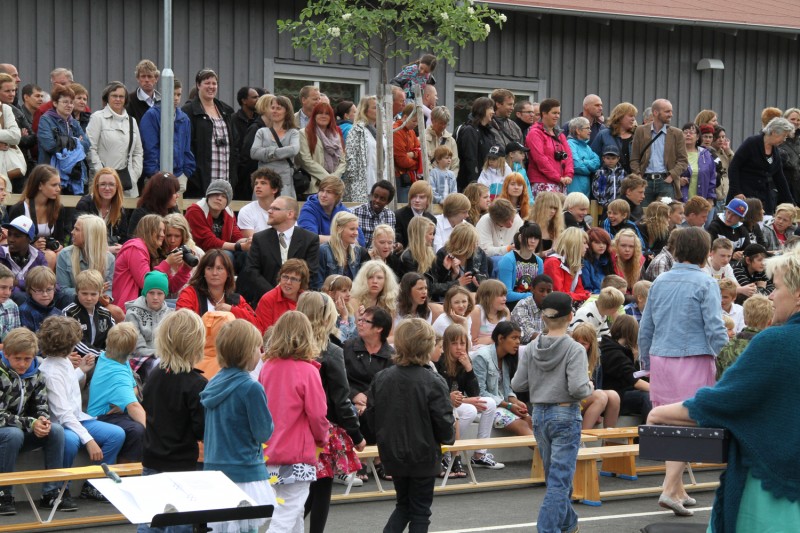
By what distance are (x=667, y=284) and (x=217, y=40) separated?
37.4ft

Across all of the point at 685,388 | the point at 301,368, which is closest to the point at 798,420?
the point at 301,368

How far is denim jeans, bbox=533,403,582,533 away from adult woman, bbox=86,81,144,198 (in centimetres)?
688

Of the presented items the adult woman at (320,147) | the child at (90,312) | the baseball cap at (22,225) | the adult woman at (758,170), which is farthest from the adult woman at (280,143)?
the adult woman at (758,170)

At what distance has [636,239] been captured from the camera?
1471 cm

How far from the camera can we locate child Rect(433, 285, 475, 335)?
39.5 feet

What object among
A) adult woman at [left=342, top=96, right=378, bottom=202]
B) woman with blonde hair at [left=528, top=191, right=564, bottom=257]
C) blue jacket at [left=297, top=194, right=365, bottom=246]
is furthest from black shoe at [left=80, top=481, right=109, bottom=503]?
woman with blonde hair at [left=528, top=191, right=564, bottom=257]

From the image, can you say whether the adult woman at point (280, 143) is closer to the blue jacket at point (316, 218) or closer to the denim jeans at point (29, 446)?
the blue jacket at point (316, 218)

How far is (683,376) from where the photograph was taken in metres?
9.70

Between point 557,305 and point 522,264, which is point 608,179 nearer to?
point 522,264

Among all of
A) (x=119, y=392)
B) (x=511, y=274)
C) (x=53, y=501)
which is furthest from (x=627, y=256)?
(x=53, y=501)

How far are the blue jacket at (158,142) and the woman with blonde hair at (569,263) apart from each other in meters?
4.34

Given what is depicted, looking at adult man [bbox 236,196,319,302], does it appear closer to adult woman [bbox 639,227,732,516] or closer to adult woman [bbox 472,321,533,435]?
adult woman [bbox 472,321,533,435]

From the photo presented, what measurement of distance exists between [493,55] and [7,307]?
1361 centimetres

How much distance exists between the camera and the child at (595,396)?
1182cm
